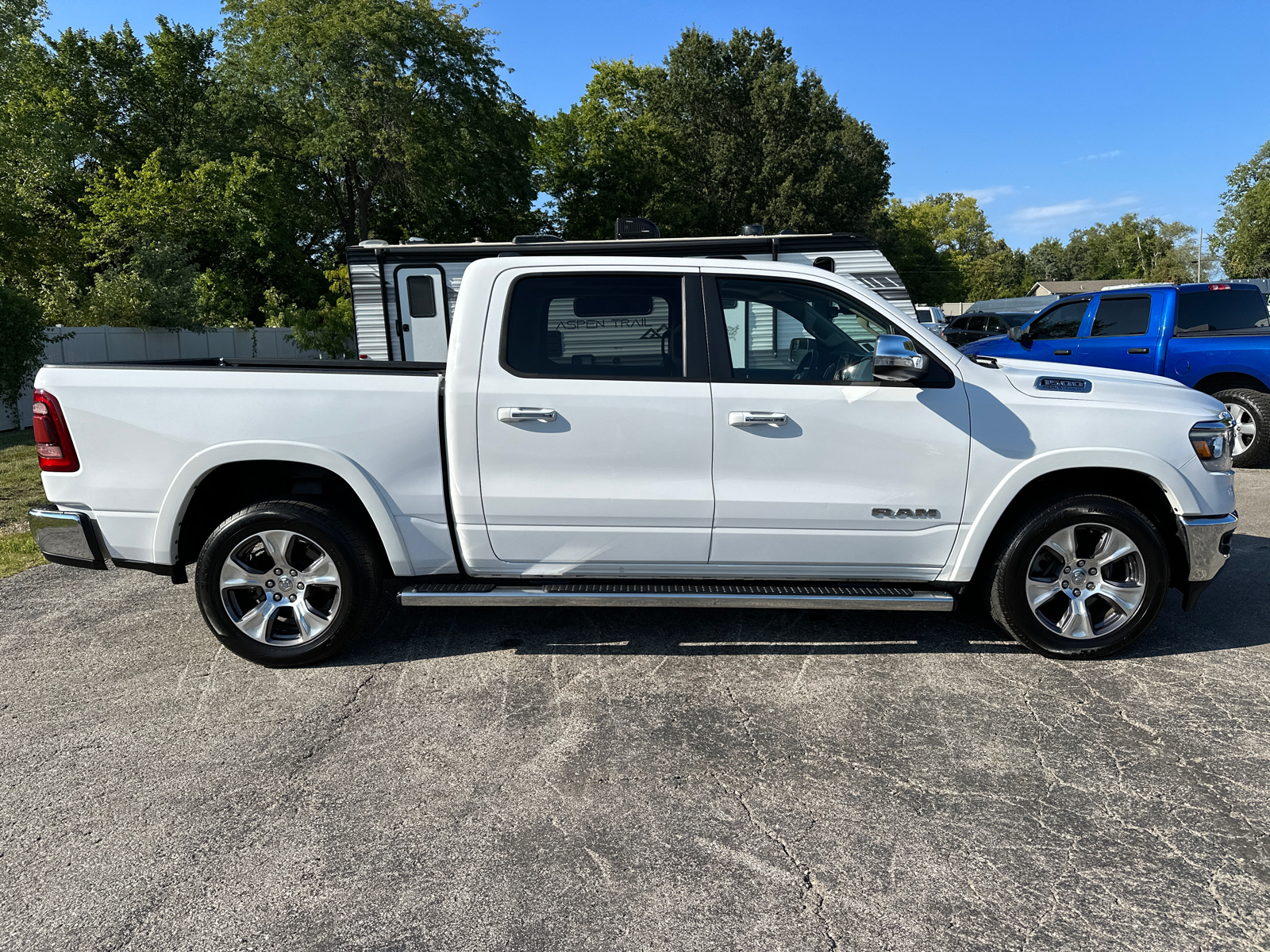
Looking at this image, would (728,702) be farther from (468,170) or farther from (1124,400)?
(468,170)

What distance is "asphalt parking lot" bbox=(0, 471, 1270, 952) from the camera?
2473 mm

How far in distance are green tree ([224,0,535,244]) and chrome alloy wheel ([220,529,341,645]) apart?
29662 mm

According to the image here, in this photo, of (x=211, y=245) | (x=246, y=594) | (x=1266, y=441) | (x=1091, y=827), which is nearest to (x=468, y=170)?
(x=211, y=245)

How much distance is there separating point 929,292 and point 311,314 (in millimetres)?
84192

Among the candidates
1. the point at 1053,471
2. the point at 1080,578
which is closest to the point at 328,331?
the point at 1053,471

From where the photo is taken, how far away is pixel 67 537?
4121 millimetres

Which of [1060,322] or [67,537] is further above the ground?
[1060,322]

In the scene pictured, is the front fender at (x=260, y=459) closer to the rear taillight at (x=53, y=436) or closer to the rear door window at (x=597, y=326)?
the rear taillight at (x=53, y=436)

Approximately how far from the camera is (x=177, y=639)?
465 cm

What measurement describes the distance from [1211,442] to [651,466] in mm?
2693

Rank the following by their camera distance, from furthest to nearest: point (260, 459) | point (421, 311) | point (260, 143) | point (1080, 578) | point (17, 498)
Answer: point (260, 143) < point (421, 311) < point (17, 498) < point (1080, 578) < point (260, 459)

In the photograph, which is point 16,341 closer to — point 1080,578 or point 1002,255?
point 1080,578

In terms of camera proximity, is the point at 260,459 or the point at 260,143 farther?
the point at 260,143

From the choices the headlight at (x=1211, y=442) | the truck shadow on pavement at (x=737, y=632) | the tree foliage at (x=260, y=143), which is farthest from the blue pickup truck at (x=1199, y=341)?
the tree foliage at (x=260, y=143)
